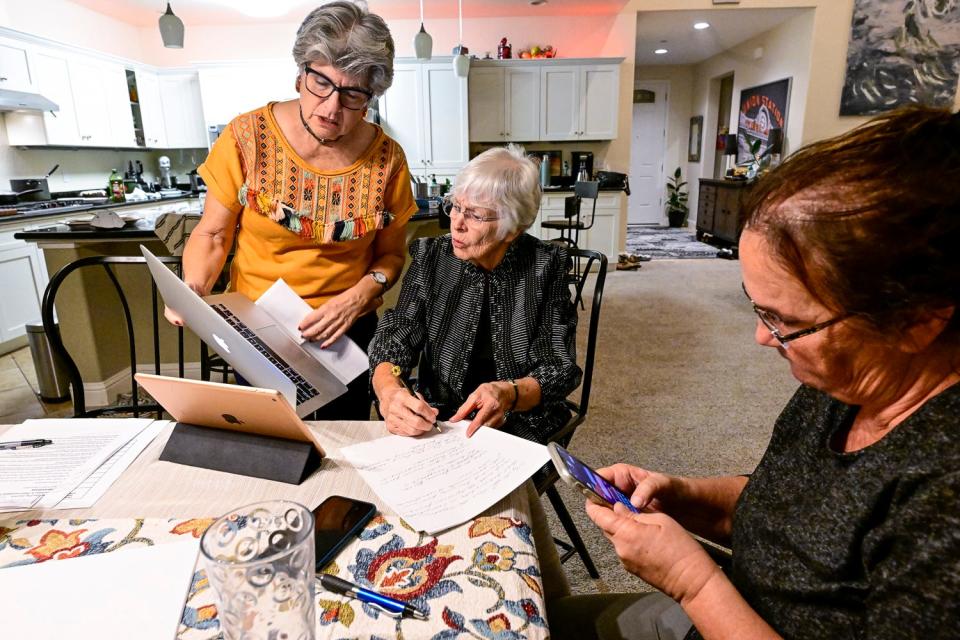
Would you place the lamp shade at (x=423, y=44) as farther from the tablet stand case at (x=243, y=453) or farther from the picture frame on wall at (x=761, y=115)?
the picture frame on wall at (x=761, y=115)

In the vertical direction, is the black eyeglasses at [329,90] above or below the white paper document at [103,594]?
above

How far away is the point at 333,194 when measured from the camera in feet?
4.63

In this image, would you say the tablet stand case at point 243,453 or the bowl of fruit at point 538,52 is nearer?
the tablet stand case at point 243,453

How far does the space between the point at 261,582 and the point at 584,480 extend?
40cm

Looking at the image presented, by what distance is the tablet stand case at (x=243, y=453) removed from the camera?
0.83 meters

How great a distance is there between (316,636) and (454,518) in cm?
23

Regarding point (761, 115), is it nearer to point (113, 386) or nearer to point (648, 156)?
point (648, 156)

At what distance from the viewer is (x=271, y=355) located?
1.17 meters

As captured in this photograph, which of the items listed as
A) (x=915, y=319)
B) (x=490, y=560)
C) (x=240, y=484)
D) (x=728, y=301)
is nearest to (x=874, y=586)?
(x=915, y=319)

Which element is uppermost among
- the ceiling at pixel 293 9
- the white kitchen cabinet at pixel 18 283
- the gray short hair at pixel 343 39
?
the ceiling at pixel 293 9

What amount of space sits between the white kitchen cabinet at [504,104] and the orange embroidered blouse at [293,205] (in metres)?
5.15

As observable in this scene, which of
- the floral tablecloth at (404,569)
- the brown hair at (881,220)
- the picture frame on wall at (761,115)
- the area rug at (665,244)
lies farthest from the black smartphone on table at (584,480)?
the picture frame on wall at (761,115)

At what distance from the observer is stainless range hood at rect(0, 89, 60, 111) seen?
168 inches

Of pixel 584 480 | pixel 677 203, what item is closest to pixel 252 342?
pixel 584 480
